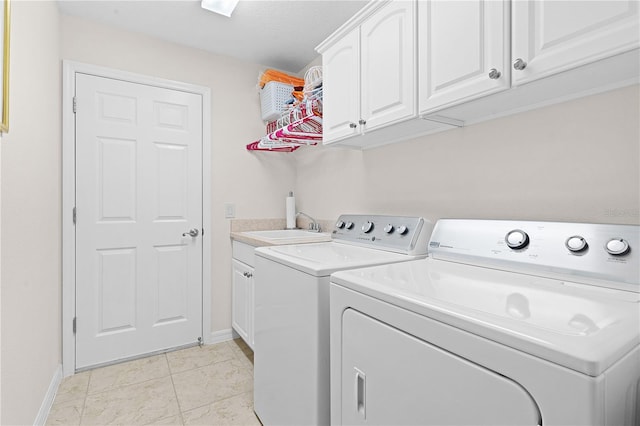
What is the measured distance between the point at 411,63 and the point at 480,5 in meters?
0.32

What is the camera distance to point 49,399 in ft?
5.96

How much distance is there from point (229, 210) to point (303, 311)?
1.67 metres

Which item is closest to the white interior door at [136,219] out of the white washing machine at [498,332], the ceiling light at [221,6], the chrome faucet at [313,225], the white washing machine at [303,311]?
the ceiling light at [221,6]

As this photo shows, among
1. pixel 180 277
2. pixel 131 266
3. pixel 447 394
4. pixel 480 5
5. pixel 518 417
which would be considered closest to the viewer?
pixel 518 417

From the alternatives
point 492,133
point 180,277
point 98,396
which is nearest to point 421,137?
point 492,133

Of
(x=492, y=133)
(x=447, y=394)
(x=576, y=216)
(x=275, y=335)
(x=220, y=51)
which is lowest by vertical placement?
(x=275, y=335)

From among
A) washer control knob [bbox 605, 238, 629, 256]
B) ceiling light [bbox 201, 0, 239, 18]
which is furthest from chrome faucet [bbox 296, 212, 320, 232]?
washer control knob [bbox 605, 238, 629, 256]

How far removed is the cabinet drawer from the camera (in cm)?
224

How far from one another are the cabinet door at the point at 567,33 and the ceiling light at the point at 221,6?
164 cm

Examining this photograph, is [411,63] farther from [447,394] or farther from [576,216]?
[447,394]

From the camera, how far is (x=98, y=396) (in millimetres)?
1916

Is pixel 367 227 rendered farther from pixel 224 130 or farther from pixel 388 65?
pixel 224 130

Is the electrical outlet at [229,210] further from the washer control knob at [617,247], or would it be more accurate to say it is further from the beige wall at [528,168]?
the washer control knob at [617,247]

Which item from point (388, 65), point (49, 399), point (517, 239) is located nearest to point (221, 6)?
point (388, 65)
